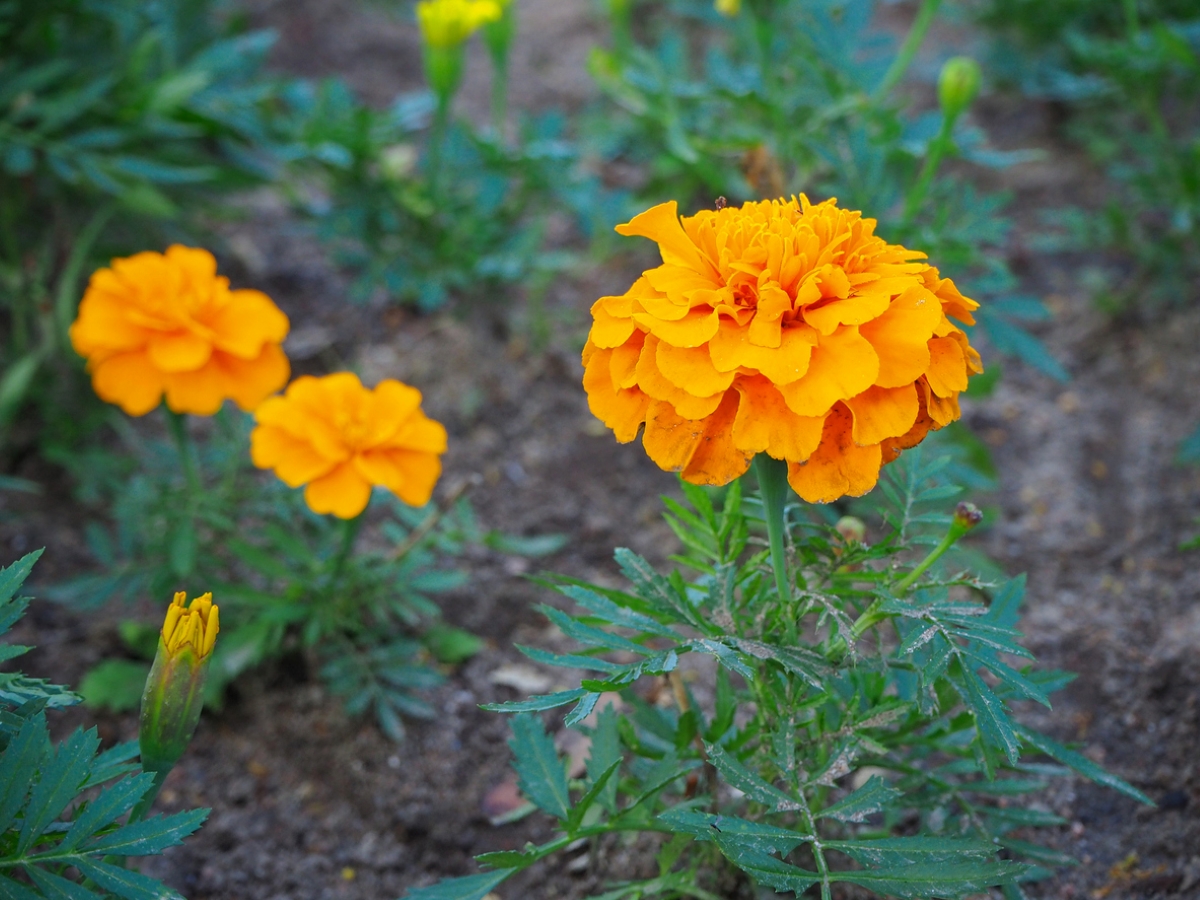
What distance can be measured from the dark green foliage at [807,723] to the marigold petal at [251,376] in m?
0.67

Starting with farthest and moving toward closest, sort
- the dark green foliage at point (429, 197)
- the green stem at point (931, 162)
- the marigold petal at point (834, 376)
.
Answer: the dark green foliage at point (429, 197) → the green stem at point (931, 162) → the marigold petal at point (834, 376)

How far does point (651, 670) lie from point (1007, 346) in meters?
1.29

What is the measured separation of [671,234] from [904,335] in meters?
0.24

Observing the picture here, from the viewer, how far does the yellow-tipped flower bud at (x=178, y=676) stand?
3.42 feet

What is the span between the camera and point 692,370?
0.90m

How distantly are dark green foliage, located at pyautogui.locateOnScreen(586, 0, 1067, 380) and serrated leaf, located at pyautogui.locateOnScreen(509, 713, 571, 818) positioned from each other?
1.13m

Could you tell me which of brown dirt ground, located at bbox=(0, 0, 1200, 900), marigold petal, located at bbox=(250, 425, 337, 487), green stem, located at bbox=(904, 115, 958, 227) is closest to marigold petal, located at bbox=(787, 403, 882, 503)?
brown dirt ground, located at bbox=(0, 0, 1200, 900)

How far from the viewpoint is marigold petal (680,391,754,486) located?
93 centimetres

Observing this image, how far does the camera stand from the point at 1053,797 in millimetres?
1488

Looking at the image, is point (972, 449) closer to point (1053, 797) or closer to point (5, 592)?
point (1053, 797)

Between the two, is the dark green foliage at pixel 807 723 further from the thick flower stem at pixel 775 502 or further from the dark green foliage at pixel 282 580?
the dark green foliage at pixel 282 580

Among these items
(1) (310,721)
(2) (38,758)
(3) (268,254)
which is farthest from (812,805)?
(3) (268,254)

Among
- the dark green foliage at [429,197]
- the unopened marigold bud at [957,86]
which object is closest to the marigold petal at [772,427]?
the unopened marigold bud at [957,86]

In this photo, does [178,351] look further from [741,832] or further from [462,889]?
[741,832]
